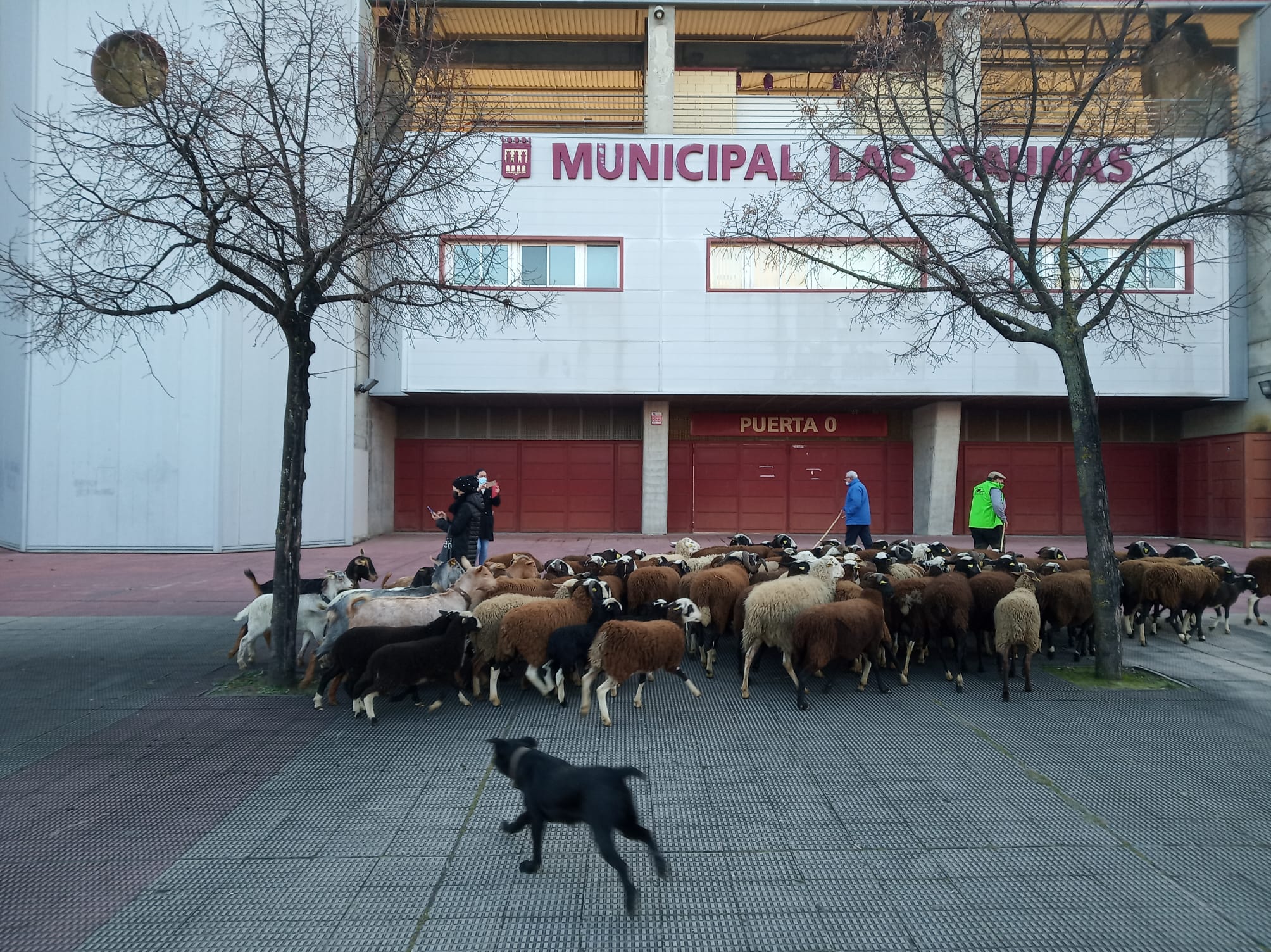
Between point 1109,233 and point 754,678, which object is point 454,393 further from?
point 1109,233

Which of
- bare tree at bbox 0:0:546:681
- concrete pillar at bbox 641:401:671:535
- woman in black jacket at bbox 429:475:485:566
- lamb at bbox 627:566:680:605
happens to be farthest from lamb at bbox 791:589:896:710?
concrete pillar at bbox 641:401:671:535

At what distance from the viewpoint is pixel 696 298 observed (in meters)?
20.0

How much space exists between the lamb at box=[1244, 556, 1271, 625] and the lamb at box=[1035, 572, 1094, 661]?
140 inches

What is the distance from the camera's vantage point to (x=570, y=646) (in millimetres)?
6027

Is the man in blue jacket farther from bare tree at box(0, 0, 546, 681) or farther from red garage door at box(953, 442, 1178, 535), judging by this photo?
red garage door at box(953, 442, 1178, 535)

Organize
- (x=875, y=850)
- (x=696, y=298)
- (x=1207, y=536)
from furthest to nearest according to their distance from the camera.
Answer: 1. (x=1207, y=536)
2. (x=696, y=298)
3. (x=875, y=850)

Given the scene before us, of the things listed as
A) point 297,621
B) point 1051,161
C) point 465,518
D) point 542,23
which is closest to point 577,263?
point 542,23

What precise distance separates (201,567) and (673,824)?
13609 mm

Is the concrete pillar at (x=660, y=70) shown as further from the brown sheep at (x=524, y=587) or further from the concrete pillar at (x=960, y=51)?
the brown sheep at (x=524, y=587)

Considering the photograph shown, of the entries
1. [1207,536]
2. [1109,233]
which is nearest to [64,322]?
[1109,233]

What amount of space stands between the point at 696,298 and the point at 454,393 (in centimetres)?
706

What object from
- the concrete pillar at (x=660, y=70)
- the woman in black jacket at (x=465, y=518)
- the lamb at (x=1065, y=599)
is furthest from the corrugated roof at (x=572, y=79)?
the lamb at (x=1065, y=599)

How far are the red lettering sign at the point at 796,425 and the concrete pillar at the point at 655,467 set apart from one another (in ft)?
6.00

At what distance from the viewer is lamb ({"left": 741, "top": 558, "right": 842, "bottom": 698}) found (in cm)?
661
